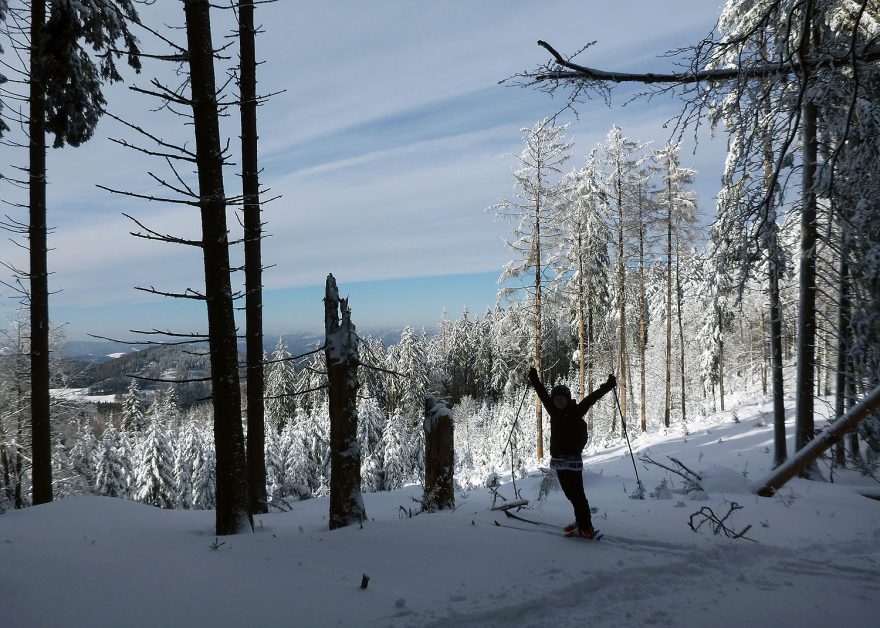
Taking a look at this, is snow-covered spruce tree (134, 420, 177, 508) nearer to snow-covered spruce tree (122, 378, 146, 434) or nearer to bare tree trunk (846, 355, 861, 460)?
snow-covered spruce tree (122, 378, 146, 434)

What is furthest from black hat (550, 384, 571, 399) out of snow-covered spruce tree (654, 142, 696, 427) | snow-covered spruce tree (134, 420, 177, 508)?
snow-covered spruce tree (134, 420, 177, 508)

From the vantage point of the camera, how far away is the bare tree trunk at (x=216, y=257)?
18.6 feet

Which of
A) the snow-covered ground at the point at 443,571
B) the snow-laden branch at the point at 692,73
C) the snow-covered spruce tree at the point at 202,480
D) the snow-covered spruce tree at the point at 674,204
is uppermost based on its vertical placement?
the snow-covered spruce tree at the point at 674,204

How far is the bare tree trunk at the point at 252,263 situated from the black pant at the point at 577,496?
5.40 metres

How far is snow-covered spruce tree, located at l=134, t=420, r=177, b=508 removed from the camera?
96.7ft

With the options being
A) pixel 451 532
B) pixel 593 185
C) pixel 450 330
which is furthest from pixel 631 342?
pixel 451 532

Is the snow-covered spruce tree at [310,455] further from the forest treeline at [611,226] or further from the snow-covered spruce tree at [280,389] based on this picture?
the snow-covered spruce tree at [280,389]

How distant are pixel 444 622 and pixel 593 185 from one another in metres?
20.6

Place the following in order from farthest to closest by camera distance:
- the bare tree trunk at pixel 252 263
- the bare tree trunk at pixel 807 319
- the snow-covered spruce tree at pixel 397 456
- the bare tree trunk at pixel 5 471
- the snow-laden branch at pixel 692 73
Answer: the snow-covered spruce tree at pixel 397 456 < the bare tree trunk at pixel 5 471 < the bare tree trunk at pixel 807 319 < the bare tree trunk at pixel 252 263 < the snow-laden branch at pixel 692 73

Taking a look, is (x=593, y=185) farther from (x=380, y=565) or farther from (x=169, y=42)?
(x=380, y=565)

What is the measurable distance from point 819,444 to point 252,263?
947 centimetres

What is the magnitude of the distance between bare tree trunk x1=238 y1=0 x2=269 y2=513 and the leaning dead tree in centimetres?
301

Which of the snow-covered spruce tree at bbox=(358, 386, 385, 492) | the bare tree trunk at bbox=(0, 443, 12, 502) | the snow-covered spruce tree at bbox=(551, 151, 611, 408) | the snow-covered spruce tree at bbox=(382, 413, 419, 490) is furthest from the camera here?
the snow-covered spruce tree at bbox=(358, 386, 385, 492)

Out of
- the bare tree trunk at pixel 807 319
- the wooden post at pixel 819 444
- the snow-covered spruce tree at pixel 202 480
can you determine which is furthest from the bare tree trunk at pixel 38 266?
the snow-covered spruce tree at pixel 202 480
